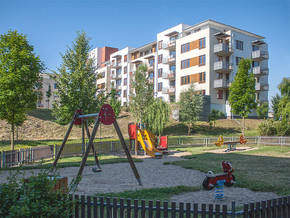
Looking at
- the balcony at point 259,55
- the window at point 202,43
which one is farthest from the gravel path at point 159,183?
the balcony at point 259,55

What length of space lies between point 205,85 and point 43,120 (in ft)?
86.6

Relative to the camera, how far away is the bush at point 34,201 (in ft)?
14.3

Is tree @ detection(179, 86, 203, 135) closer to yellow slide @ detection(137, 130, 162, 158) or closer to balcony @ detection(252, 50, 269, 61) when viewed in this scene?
→ yellow slide @ detection(137, 130, 162, 158)

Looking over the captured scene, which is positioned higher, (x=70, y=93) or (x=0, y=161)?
(x=70, y=93)

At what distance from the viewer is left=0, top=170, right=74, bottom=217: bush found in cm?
435

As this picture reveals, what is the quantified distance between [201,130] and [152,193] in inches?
1190

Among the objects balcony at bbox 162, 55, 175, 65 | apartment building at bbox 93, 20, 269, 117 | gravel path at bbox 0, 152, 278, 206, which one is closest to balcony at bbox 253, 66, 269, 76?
apartment building at bbox 93, 20, 269, 117

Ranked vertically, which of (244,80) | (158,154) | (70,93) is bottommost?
(158,154)

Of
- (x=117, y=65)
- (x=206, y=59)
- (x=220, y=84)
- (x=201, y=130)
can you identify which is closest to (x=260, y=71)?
(x=220, y=84)

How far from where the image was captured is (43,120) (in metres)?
41.5

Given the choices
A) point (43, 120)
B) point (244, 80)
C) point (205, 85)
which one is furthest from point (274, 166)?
point (43, 120)

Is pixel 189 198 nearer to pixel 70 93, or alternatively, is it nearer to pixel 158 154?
pixel 158 154

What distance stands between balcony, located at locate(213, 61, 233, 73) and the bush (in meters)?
40.8

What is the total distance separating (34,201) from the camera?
182 inches
